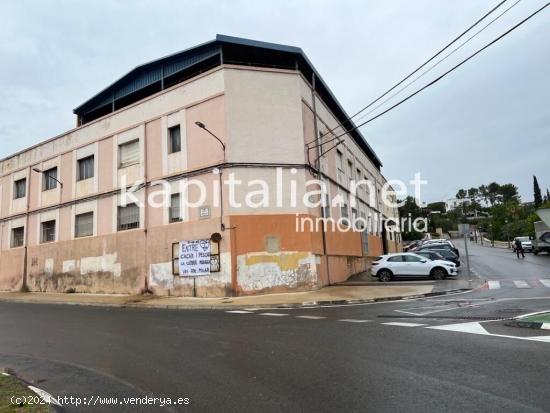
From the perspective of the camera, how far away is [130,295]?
21578 millimetres

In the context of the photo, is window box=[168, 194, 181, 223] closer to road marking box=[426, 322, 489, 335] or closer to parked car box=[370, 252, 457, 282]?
parked car box=[370, 252, 457, 282]

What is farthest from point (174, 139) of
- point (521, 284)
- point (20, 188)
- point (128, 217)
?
point (521, 284)

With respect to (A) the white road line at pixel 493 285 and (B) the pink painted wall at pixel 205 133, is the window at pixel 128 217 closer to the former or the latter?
(B) the pink painted wall at pixel 205 133

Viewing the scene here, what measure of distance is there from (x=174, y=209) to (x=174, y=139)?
12.3 feet

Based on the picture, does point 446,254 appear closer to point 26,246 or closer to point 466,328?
point 466,328

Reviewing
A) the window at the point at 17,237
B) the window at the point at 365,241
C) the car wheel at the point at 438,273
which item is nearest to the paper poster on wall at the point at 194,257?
the car wheel at the point at 438,273

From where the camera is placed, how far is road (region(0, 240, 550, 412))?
15.2 ft

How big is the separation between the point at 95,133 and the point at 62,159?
3.68 meters

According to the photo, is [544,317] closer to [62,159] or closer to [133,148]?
[133,148]

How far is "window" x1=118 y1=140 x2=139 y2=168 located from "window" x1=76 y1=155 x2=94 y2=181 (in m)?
2.70

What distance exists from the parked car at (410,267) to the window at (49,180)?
68.7 ft

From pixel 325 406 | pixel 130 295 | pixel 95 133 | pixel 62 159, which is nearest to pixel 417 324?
pixel 325 406

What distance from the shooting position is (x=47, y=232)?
92.2 ft

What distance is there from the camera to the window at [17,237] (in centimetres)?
2980
